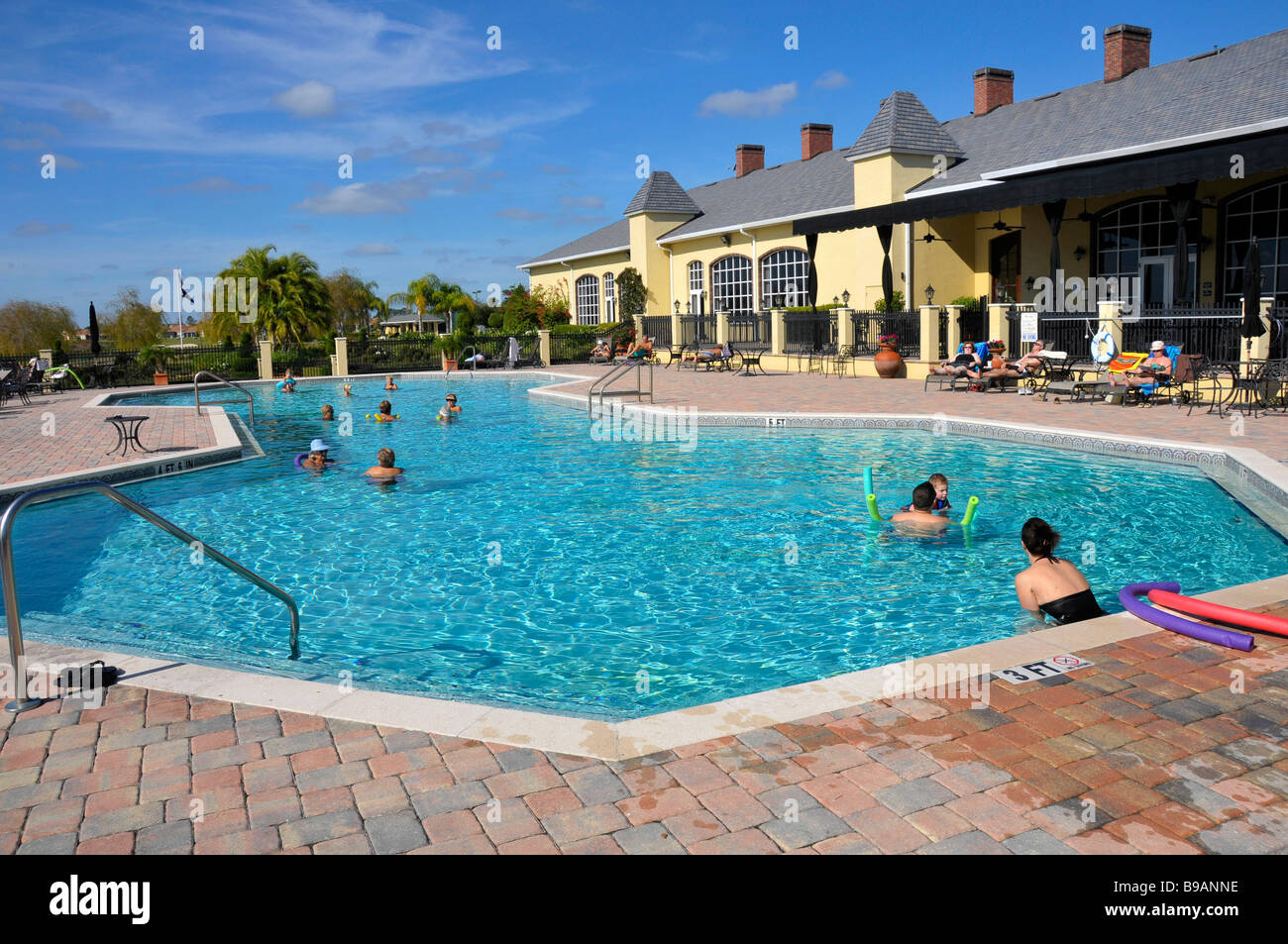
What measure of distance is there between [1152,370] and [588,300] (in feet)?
103

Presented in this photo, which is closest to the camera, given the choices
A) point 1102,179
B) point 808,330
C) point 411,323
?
point 1102,179

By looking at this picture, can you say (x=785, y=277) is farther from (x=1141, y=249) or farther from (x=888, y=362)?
(x=1141, y=249)

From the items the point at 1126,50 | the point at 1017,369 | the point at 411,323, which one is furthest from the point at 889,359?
the point at 411,323

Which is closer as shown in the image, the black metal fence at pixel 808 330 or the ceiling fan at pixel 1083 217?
the ceiling fan at pixel 1083 217

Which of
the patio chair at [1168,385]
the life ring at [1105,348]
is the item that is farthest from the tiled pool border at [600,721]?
the life ring at [1105,348]

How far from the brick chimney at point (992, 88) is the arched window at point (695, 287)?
1150cm

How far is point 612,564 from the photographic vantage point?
885cm

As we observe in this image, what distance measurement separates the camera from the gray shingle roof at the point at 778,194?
30.2m

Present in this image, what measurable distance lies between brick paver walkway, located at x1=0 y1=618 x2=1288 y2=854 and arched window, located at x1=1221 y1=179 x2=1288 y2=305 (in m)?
19.0

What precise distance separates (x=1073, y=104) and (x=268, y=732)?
27.5 metres

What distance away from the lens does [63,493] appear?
4668 millimetres

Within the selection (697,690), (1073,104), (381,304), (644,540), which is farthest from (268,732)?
(381,304)

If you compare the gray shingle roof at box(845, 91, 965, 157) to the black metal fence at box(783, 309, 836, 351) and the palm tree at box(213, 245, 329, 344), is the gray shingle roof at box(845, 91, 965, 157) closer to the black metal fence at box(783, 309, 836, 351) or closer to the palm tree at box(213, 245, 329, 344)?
the black metal fence at box(783, 309, 836, 351)

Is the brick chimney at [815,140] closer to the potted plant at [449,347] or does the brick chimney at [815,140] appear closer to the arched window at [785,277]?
the arched window at [785,277]
